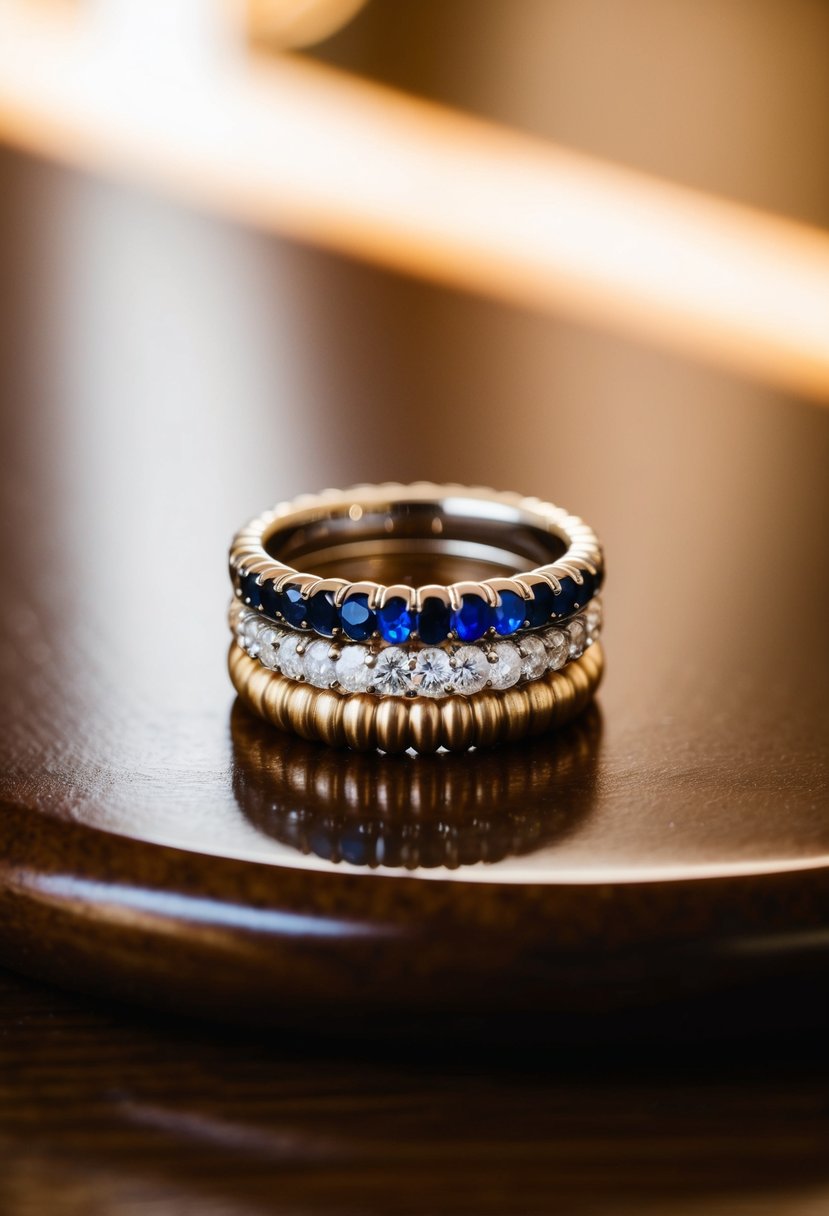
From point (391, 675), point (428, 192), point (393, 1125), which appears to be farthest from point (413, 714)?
point (428, 192)

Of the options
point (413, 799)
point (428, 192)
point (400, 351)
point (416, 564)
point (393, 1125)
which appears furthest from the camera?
point (428, 192)

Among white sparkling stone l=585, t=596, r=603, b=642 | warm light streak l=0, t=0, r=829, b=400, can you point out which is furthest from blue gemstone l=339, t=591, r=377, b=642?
warm light streak l=0, t=0, r=829, b=400

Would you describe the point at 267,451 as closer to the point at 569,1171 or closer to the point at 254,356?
the point at 254,356

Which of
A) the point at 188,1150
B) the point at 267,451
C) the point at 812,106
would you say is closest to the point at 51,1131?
the point at 188,1150

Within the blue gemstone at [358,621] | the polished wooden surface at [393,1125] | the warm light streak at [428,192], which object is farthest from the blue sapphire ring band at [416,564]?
the warm light streak at [428,192]

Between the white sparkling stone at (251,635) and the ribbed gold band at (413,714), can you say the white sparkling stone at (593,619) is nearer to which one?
the ribbed gold band at (413,714)

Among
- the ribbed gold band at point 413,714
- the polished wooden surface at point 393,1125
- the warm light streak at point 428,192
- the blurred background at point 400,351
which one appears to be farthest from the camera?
the warm light streak at point 428,192

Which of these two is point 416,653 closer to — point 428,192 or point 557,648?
point 557,648
